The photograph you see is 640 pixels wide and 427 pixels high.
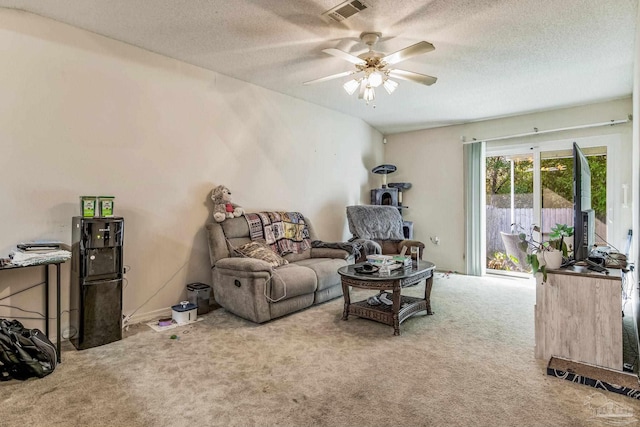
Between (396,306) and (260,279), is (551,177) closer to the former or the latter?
(396,306)

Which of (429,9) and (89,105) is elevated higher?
(429,9)

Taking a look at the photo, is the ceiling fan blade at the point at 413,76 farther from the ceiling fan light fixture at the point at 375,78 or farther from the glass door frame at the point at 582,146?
the glass door frame at the point at 582,146

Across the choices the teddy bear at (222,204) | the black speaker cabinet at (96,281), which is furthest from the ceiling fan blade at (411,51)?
the black speaker cabinet at (96,281)

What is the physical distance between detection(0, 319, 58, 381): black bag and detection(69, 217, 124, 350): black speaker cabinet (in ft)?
1.17

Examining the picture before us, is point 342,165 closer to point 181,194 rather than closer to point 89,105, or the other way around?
point 181,194

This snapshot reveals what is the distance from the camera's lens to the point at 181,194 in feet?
11.4

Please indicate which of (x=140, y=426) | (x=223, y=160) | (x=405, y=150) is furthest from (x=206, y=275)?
(x=405, y=150)

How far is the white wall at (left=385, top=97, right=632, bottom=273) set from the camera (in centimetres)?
479

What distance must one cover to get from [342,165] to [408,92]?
1601mm

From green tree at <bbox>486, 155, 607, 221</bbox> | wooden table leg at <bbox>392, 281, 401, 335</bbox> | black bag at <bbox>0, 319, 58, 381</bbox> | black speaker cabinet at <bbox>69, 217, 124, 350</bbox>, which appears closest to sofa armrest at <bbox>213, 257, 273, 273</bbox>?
black speaker cabinet at <bbox>69, 217, 124, 350</bbox>

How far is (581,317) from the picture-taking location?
2172 millimetres

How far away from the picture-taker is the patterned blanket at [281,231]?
12.6 feet

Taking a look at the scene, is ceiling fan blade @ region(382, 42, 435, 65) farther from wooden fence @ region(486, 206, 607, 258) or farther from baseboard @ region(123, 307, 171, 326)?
wooden fence @ region(486, 206, 607, 258)

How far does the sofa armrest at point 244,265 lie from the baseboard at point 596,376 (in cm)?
218
